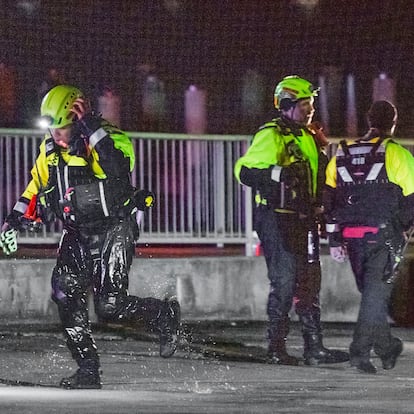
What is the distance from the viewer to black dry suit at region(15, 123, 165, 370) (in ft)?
29.3

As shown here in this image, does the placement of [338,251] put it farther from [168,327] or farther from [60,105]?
[60,105]

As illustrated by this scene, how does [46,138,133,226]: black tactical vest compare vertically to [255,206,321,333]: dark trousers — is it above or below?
above

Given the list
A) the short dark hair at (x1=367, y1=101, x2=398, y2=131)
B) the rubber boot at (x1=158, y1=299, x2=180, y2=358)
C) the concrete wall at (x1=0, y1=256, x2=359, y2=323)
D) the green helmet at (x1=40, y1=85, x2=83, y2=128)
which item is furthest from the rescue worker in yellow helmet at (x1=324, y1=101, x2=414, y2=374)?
the concrete wall at (x1=0, y1=256, x2=359, y2=323)

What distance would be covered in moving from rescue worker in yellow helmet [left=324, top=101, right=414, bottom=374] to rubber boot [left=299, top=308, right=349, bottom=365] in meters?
0.39

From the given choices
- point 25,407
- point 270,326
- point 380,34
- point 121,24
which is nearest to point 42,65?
point 121,24

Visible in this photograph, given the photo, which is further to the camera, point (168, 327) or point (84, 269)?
point (168, 327)

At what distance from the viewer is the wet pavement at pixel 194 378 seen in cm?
812

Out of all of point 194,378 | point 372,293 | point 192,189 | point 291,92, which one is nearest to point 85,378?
Result: point 194,378

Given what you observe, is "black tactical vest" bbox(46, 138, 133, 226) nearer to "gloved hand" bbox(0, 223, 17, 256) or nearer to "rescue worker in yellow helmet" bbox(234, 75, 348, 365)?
"gloved hand" bbox(0, 223, 17, 256)

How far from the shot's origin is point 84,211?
8.96 meters

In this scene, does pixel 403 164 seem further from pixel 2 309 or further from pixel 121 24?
pixel 121 24

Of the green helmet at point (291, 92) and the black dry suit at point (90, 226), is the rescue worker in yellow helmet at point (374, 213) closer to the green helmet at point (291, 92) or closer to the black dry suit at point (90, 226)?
the green helmet at point (291, 92)

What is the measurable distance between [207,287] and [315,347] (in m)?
3.29

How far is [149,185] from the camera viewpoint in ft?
47.8
